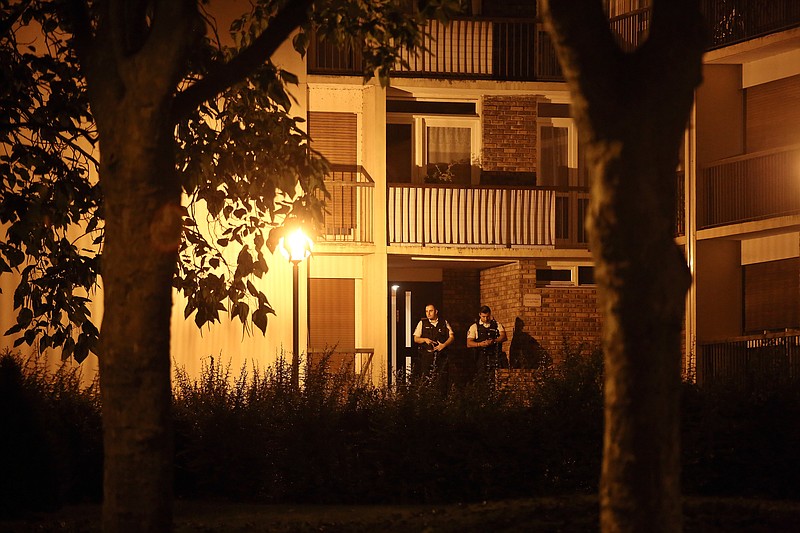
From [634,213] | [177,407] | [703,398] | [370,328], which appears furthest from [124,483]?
[370,328]

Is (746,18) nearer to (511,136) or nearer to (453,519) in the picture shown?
(511,136)

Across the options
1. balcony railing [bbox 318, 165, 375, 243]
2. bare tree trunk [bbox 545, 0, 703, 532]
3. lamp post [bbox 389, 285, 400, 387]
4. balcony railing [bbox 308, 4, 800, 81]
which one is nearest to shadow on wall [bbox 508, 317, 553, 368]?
lamp post [bbox 389, 285, 400, 387]

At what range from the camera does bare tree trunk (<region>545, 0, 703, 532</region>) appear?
6.40 m

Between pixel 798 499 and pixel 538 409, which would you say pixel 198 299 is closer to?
pixel 538 409

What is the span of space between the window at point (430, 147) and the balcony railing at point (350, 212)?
1252 mm

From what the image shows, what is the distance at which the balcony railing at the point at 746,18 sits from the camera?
24812 millimetres

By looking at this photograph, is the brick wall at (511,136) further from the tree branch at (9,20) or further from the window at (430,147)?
the tree branch at (9,20)

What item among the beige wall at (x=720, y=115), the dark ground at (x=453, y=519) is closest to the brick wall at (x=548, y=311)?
the beige wall at (x=720, y=115)

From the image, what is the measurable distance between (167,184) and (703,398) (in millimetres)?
7116

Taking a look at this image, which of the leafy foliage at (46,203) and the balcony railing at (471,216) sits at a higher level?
the balcony railing at (471,216)

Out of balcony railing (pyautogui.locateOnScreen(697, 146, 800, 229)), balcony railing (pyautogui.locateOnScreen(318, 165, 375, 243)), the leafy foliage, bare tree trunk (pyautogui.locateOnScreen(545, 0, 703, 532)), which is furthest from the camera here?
balcony railing (pyautogui.locateOnScreen(318, 165, 375, 243))

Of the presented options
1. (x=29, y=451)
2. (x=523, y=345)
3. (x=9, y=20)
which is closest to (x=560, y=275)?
(x=523, y=345)

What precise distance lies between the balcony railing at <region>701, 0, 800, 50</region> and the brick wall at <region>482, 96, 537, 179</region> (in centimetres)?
432

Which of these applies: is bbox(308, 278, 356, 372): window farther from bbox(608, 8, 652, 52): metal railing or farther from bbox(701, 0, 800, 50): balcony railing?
bbox(701, 0, 800, 50): balcony railing
